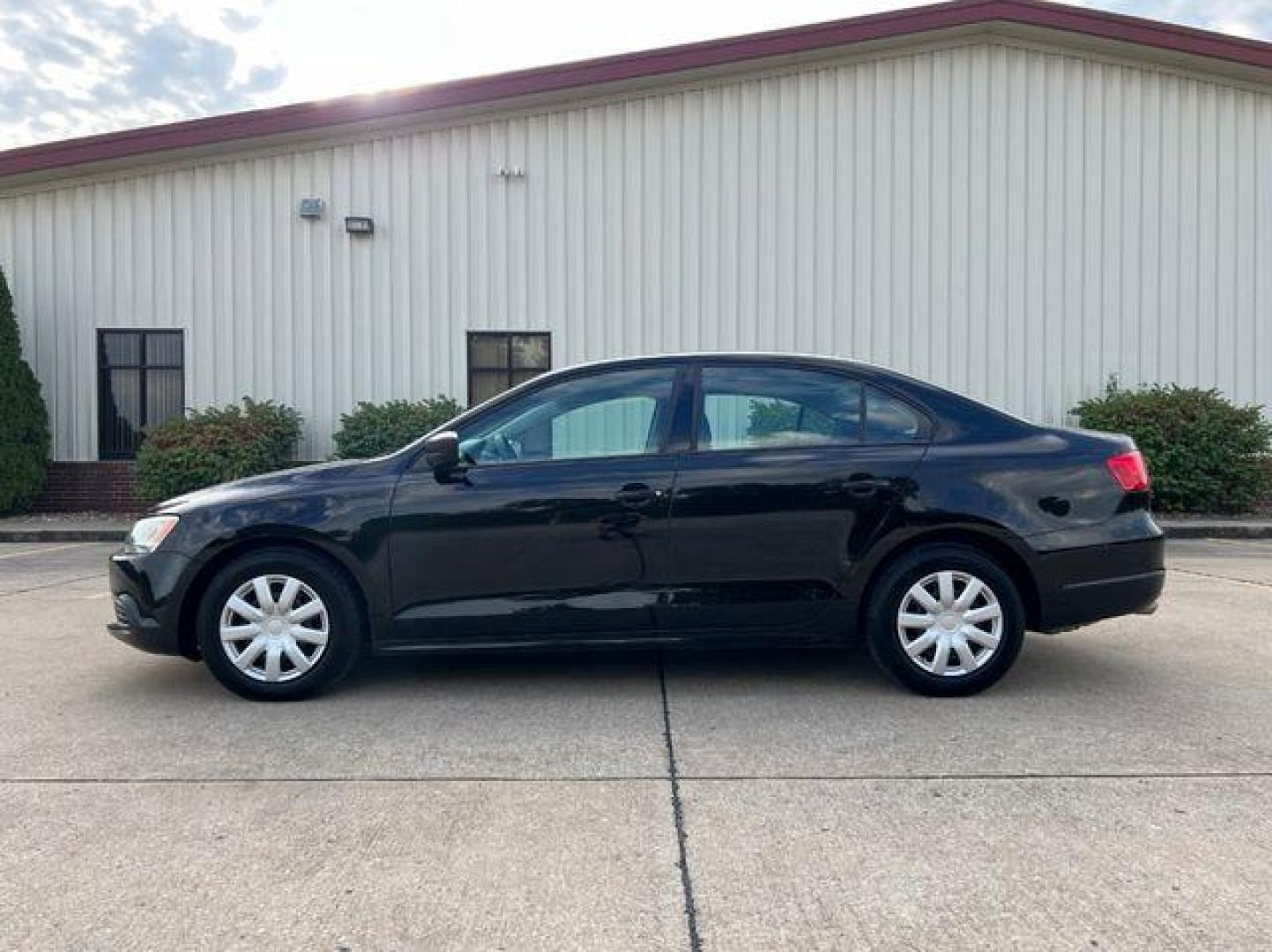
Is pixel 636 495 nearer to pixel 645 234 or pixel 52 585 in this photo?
pixel 52 585

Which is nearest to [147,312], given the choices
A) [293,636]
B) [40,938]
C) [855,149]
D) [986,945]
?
[855,149]

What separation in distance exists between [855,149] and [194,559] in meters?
11.6

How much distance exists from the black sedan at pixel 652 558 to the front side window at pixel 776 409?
0.10 meters

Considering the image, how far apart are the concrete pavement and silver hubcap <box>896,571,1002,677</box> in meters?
0.21

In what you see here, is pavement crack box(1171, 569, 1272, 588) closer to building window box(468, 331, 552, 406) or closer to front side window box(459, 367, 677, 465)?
front side window box(459, 367, 677, 465)

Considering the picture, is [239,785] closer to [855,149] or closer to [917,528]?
[917,528]

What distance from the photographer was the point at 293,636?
464cm

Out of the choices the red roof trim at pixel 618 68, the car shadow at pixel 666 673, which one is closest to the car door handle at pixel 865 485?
the car shadow at pixel 666 673

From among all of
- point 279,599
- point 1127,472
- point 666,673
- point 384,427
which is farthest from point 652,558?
point 384,427

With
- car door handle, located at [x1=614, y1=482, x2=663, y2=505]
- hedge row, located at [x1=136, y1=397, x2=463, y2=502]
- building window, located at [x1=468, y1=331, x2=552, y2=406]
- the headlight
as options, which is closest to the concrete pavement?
the headlight

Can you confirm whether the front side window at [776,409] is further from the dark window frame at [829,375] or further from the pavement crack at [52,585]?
the pavement crack at [52,585]

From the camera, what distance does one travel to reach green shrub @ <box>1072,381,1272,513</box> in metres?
12.6

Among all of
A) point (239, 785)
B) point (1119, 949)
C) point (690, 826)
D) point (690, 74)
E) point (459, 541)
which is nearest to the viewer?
point (1119, 949)

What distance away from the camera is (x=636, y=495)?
4613 mm
